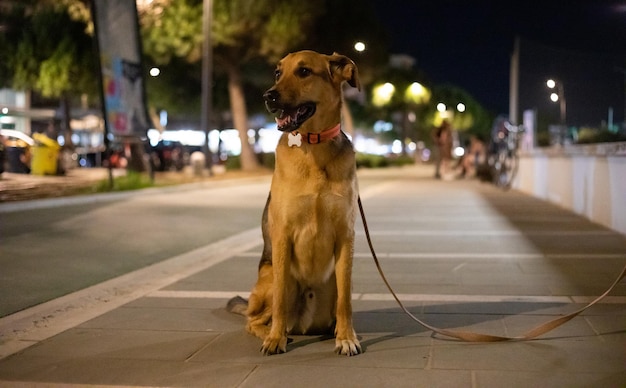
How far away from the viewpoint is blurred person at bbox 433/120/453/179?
28281 mm

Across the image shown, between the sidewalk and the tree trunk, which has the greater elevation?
the tree trunk

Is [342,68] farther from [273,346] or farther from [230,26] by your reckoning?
[230,26]

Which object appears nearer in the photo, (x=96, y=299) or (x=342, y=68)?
(x=342, y=68)

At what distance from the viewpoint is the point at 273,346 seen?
5215mm

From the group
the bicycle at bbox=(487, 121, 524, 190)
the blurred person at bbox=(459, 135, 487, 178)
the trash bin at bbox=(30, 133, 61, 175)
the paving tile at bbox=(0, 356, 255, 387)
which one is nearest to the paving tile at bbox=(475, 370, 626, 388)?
the paving tile at bbox=(0, 356, 255, 387)

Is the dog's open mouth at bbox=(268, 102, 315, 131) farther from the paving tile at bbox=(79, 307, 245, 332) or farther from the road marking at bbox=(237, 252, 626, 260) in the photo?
the road marking at bbox=(237, 252, 626, 260)

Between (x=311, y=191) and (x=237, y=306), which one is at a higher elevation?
Result: (x=311, y=191)

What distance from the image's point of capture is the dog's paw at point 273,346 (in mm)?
5207

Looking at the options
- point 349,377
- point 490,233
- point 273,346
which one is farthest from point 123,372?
point 490,233

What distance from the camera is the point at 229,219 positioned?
47.9ft

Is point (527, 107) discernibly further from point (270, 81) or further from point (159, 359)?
point (159, 359)

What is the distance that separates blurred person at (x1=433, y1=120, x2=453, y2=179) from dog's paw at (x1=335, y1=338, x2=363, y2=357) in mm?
23625

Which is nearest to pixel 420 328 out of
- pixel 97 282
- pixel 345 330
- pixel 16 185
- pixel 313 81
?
pixel 345 330

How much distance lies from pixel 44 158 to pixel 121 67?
578cm
